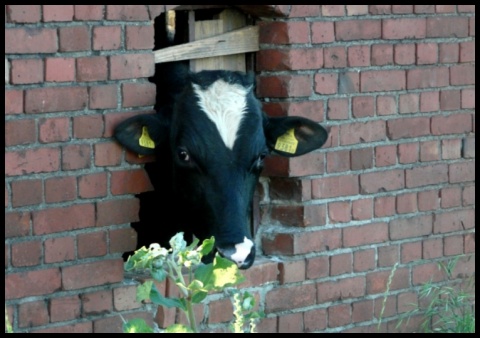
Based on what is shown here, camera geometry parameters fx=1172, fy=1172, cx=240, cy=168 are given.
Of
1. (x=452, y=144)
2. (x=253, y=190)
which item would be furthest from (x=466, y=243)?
(x=253, y=190)

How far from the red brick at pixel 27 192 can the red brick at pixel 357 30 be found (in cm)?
193

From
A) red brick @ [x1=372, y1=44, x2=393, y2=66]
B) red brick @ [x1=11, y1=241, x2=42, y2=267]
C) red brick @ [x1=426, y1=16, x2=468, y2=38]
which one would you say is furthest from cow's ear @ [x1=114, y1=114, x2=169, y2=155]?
red brick @ [x1=426, y1=16, x2=468, y2=38]

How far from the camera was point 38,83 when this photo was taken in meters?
5.17

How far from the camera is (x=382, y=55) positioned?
6.47 metres

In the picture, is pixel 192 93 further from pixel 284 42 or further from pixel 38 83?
pixel 38 83

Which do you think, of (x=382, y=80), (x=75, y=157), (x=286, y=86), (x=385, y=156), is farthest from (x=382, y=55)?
(x=75, y=157)

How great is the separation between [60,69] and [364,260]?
2.17 meters

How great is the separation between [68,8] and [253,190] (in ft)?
4.52

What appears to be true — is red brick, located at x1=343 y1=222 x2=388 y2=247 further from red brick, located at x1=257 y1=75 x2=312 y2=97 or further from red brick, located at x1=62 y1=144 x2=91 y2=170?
red brick, located at x1=62 y1=144 x2=91 y2=170

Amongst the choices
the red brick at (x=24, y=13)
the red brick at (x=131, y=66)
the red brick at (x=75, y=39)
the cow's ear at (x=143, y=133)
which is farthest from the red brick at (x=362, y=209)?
the red brick at (x=24, y=13)

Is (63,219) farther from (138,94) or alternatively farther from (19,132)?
(138,94)

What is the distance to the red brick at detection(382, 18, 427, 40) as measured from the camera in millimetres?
6480

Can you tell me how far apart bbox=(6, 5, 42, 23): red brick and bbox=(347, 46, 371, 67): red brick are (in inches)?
74.2

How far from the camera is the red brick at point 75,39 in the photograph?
206 inches
